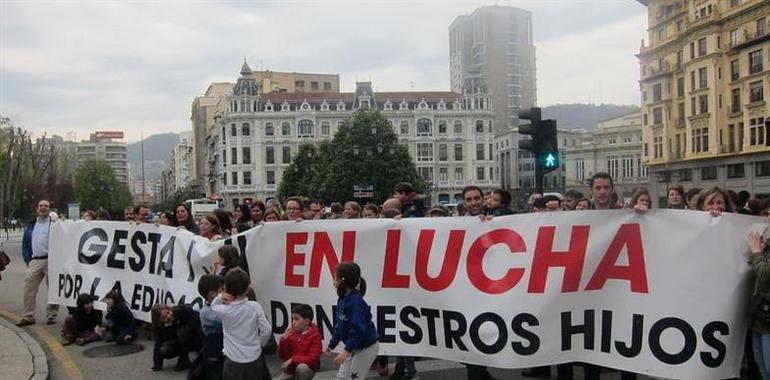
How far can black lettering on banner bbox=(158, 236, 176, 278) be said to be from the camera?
8.04 m

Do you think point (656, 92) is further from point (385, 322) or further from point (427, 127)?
point (385, 322)

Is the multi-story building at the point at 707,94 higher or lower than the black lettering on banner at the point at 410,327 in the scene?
higher

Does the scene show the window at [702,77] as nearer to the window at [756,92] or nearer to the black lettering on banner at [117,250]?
the window at [756,92]

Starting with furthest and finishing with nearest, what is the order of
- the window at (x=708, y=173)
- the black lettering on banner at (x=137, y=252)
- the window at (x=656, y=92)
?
the window at (x=656, y=92) < the window at (x=708, y=173) < the black lettering on banner at (x=137, y=252)

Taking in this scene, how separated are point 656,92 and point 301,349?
6102 cm

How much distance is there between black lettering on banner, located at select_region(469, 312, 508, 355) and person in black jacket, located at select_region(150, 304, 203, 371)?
3.05 meters

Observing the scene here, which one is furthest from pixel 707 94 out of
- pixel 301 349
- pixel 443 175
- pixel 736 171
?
pixel 301 349

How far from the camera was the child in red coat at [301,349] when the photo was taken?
5664 millimetres

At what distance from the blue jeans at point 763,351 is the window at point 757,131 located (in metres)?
48.1

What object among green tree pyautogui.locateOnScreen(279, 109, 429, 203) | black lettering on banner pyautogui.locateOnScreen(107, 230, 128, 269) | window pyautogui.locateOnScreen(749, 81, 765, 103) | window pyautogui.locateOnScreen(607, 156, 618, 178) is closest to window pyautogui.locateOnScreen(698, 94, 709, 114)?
window pyautogui.locateOnScreen(749, 81, 765, 103)

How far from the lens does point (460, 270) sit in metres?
5.89

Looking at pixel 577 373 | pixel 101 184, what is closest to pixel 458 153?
pixel 101 184

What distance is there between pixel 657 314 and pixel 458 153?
96480 millimetres

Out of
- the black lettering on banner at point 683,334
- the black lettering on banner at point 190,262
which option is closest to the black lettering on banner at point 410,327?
the black lettering on banner at point 683,334
